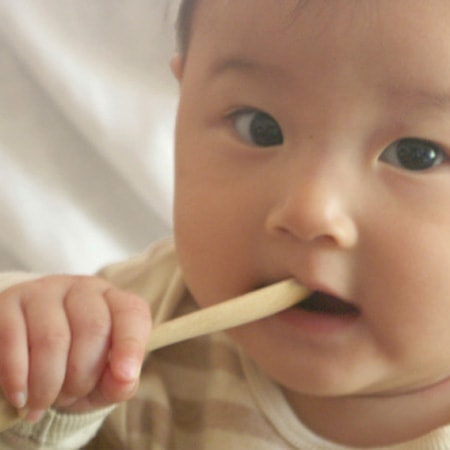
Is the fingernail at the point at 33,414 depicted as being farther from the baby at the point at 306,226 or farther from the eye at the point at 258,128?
the eye at the point at 258,128

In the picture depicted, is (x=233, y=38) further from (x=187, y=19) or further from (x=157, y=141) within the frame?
(x=157, y=141)

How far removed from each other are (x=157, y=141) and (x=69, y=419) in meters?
0.35

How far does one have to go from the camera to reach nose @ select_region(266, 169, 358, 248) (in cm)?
45

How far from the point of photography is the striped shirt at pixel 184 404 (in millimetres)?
600

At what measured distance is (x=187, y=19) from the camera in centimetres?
58

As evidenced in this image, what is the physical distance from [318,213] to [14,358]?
17 centimetres

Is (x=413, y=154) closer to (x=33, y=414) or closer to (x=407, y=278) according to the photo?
(x=407, y=278)

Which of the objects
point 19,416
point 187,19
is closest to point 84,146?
point 187,19

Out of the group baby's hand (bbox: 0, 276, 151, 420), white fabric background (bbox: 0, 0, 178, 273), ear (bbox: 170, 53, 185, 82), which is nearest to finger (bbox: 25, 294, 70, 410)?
baby's hand (bbox: 0, 276, 151, 420)

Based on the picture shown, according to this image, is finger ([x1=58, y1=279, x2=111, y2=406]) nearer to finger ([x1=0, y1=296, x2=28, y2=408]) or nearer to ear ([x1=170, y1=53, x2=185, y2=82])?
finger ([x1=0, y1=296, x2=28, y2=408])

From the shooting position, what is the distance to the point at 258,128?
515mm

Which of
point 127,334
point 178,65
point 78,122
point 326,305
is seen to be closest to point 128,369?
point 127,334

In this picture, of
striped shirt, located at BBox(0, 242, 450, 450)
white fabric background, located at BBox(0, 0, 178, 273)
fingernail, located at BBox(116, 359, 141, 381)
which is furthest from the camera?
white fabric background, located at BBox(0, 0, 178, 273)

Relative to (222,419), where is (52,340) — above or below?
above
